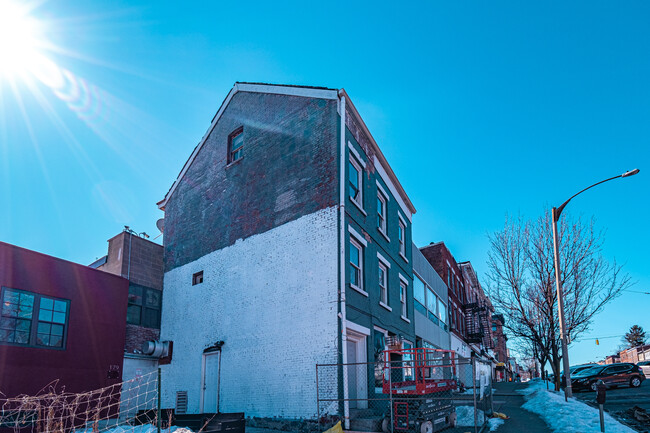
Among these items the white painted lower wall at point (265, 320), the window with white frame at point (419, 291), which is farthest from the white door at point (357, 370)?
the window with white frame at point (419, 291)

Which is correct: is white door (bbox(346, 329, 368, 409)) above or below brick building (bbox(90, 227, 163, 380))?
below

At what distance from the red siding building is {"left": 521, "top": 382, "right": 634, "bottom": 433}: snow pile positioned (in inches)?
558

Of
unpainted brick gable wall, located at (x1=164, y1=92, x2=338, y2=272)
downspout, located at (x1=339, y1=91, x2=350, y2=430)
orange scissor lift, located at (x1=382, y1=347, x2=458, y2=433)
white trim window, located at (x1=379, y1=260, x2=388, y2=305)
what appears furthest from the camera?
white trim window, located at (x1=379, y1=260, x2=388, y2=305)

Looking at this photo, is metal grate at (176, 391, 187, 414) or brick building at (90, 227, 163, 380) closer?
metal grate at (176, 391, 187, 414)

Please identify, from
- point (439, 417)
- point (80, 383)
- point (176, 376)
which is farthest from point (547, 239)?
point (80, 383)

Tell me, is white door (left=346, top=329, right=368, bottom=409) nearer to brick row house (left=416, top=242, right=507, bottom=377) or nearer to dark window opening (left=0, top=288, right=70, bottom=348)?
dark window opening (left=0, top=288, right=70, bottom=348)

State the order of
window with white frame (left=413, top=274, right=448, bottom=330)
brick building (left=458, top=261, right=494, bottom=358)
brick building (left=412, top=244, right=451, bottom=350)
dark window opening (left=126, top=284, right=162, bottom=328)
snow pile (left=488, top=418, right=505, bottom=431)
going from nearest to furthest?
snow pile (left=488, top=418, right=505, bottom=431), dark window opening (left=126, top=284, right=162, bottom=328), brick building (left=412, top=244, right=451, bottom=350), window with white frame (left=413, top=274, right=448, bottom=330), brick building (left=458, top=261, right=494, bottom=358)

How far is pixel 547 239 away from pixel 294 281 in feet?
41.0

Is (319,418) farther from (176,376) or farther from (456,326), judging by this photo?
(456,326)

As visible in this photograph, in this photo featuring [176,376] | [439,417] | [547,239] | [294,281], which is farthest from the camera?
[547,239]

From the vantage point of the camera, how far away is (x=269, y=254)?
664 inches

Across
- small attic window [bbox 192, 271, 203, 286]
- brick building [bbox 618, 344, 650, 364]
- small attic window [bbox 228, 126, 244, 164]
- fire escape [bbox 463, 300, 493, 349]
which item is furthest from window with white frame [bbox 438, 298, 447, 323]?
brick building [bbox 618, 344, 650, 364]

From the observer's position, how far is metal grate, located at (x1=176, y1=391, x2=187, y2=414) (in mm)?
18031

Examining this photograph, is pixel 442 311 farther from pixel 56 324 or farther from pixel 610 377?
pixel 56 324
